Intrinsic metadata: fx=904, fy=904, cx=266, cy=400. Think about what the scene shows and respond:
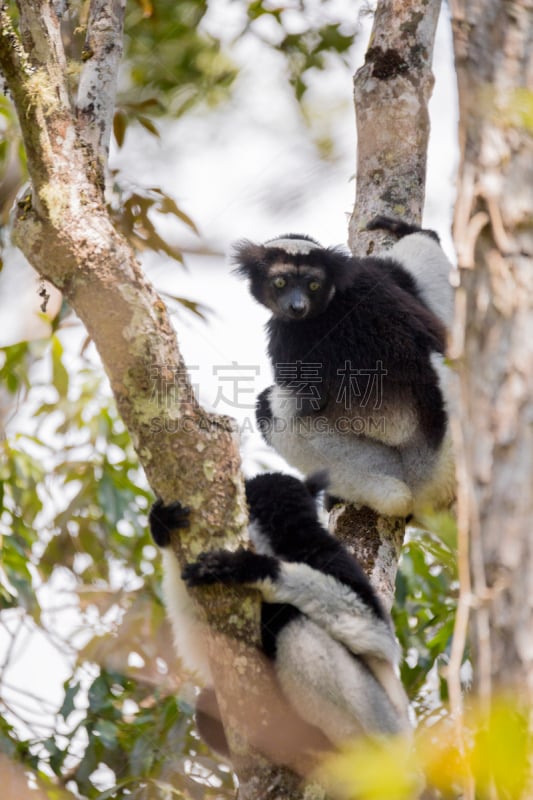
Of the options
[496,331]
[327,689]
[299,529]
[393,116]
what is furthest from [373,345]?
[496,331]

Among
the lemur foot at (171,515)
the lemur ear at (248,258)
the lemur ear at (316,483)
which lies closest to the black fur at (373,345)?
the lemur ear at (248,258)

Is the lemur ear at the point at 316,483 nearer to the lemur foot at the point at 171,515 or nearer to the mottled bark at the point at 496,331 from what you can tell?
the lemur foot at the point at 171,515

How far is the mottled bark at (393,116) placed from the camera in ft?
16.2

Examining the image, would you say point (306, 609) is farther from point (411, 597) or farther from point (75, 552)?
point (75, 552)

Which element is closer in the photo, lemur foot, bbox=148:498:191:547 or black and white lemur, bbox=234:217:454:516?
lemur foot, bbox=148:498:191:547

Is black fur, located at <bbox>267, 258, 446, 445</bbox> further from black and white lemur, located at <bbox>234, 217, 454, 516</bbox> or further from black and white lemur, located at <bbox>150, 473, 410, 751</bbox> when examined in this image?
black and white lemur, located at <bbox>150, 473, 410, 751</bbox>

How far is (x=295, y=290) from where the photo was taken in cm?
532

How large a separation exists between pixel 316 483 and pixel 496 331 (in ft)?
7.69

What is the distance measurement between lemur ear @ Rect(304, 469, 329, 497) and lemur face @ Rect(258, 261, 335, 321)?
144 centimetres

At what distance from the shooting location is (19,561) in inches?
237

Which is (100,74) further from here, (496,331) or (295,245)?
(496,331)

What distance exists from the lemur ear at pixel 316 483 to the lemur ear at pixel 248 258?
2052 mm

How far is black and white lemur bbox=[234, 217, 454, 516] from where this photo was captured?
462 cm

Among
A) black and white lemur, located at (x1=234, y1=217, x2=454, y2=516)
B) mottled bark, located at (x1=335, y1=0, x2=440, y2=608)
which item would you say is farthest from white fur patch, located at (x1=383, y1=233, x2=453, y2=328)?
mottled bark, located at (x1=335, y1=0, x2=440, y2=608)
